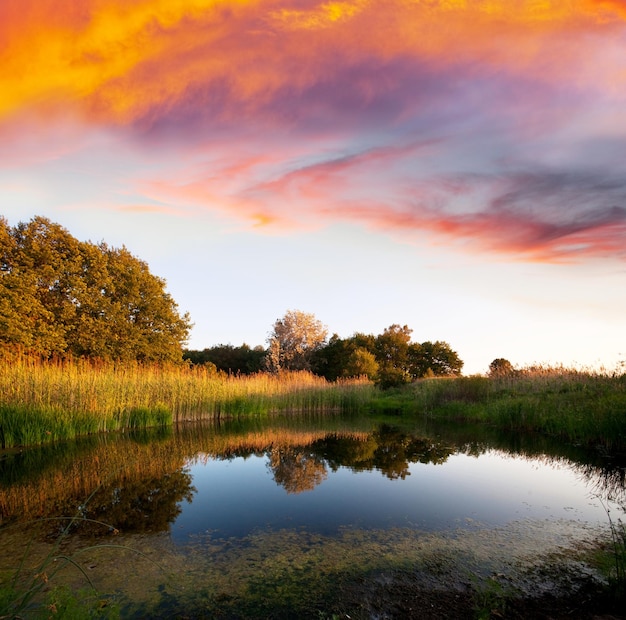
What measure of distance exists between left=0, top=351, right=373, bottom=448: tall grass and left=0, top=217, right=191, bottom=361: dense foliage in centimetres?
459

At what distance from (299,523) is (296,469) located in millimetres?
3508

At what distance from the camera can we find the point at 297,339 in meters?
49.4

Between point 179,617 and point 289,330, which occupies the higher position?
point 289,330

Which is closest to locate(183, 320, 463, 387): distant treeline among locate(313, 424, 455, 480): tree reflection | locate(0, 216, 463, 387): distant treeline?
locate(0, 216, 463, 387): distant treeline

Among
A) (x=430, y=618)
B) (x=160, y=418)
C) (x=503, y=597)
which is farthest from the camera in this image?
(x=160, y=418)

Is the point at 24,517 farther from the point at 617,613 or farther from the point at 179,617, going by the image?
the point at 617,613

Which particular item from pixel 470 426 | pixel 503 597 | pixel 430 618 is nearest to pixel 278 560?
pixel 430 618

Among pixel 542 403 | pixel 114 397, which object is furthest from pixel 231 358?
pixel 542 403

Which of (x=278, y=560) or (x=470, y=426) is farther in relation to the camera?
(x=470, y=426)

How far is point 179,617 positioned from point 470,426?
15.9 m

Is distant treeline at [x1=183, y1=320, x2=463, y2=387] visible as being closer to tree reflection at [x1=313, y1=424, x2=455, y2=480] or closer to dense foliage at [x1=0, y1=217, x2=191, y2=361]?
dense foliage at [x1=0, y1=217, x2=191, y2=361]

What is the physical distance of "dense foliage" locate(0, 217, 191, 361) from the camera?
20578 millimetres

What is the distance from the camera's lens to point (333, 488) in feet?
24.1

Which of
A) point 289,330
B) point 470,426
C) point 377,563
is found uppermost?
point 289,330
